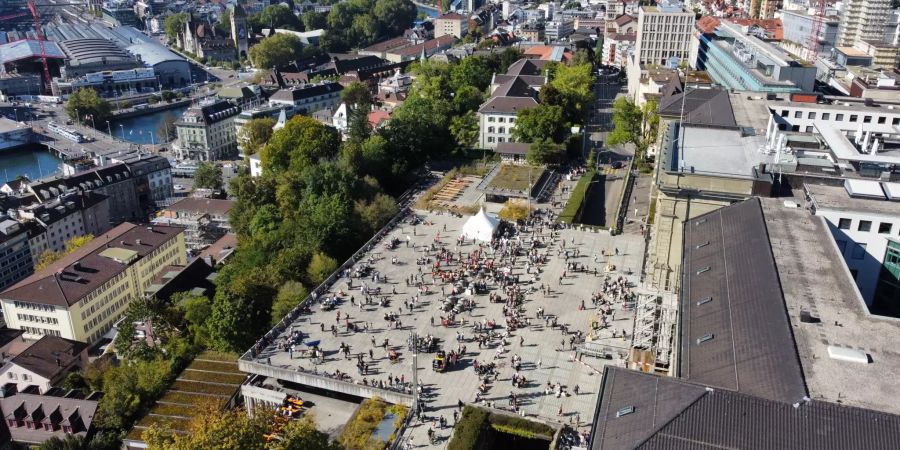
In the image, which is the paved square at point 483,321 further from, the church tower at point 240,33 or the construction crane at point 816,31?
A: the church tower at point 240,33

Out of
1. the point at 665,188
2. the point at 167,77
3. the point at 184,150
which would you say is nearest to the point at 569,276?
the point at 665,188

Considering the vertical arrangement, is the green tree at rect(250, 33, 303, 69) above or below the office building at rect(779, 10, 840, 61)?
below

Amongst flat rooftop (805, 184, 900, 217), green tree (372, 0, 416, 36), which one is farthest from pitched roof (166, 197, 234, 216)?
green tree (372, 0, 416, 36)

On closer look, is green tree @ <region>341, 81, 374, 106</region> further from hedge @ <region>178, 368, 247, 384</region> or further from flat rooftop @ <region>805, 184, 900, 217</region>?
flat rooftop @ <region>805, 184, 900, 217</region>

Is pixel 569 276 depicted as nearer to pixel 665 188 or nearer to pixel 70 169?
pixel 665 188

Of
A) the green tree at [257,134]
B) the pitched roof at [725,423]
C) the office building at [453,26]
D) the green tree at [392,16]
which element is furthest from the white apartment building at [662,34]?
the green tree at [392,16]
